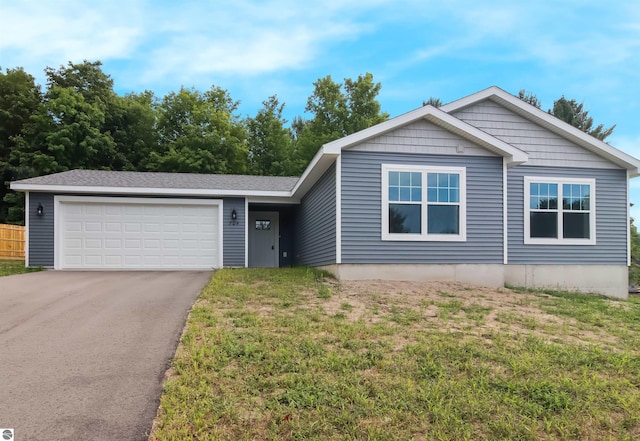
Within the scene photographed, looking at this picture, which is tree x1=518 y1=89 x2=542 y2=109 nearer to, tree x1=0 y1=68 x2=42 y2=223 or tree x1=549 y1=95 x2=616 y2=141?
tree x1=549 y1=95 x2=616 y2=141

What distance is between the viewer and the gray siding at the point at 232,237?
13141 mm

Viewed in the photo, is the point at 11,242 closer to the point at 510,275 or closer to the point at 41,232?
the point at 41,232

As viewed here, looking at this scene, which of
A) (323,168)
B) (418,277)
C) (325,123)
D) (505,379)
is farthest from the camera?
A: (325,123)

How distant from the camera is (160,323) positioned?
5.61 metres

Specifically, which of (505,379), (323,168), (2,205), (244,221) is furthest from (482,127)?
(2,205)

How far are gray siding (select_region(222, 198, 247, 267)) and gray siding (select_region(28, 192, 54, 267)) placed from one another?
186 inches

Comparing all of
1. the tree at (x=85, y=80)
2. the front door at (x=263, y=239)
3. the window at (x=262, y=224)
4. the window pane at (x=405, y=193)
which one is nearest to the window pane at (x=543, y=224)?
the window pane at (x=405, y=193)

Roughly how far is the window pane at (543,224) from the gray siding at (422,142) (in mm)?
2266

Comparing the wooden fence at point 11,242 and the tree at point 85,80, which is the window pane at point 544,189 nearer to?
the wooden fence at point 11,242

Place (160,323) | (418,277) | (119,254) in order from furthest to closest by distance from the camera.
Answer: (119,254)
(418,277)
(160,323)

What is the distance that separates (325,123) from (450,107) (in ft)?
64.1

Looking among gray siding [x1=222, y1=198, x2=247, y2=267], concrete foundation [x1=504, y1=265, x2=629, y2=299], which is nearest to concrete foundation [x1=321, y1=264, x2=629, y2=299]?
concrete foundation [x1=504, y1=265, x2=629, y2=299]

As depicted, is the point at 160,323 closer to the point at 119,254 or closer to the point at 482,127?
the point at 119,254

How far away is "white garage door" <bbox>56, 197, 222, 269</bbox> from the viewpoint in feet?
40.7
